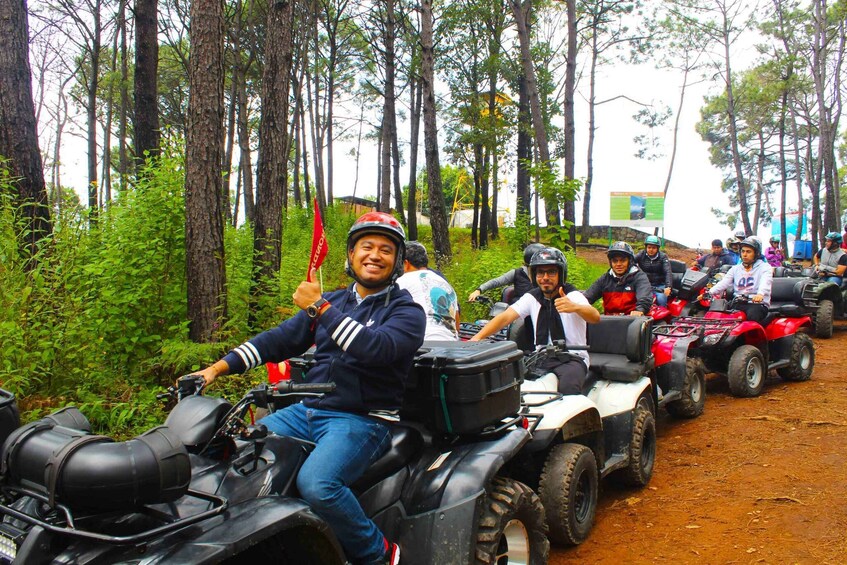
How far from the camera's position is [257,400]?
269cm

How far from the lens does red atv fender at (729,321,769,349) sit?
322 inches

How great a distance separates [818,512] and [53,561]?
4.82 meters

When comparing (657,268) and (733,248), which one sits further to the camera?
(733,248)

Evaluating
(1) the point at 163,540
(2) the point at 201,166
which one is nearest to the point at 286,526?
(1) the point at 163,540

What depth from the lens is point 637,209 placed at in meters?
24.6

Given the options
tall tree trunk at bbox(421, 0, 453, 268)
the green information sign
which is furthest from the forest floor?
the green information sign

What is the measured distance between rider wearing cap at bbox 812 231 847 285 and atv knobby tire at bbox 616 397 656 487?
10.2 m

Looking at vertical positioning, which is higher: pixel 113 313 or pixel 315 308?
pixel 315 308

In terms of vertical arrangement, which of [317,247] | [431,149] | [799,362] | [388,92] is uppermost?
[388,92]

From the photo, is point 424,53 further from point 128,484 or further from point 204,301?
point 128,484

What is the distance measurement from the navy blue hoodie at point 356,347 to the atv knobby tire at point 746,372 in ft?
20.8

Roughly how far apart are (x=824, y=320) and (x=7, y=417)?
45.3ft

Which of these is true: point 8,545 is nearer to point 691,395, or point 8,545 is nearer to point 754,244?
point 691,395

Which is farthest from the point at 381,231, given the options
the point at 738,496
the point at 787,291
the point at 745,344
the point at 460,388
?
the point at 787,291
